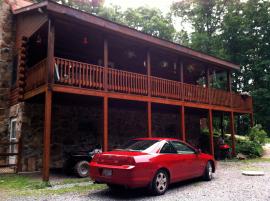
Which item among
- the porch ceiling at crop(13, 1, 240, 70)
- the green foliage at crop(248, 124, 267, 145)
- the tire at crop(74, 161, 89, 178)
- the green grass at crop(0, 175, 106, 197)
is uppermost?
the porch ceiling at crop(13, 1, 240, 70)

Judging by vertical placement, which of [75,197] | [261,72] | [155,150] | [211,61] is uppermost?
[261,72]

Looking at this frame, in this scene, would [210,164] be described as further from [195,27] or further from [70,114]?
[195,27]

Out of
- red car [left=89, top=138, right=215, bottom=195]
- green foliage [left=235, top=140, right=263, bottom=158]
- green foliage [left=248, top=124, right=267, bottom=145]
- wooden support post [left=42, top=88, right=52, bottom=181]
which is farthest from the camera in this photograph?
green foliage [left=248, top=124, right=267, bottom=145]

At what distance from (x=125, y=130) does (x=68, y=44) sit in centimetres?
565

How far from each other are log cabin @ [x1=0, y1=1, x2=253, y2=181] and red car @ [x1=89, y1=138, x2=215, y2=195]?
295 cm

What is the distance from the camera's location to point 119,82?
13.1 metres

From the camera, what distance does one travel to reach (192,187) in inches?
329

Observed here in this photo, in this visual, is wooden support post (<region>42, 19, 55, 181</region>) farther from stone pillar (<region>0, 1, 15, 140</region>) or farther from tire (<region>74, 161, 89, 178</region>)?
stone pillar (<region>0, 1, 15, 140</region>)

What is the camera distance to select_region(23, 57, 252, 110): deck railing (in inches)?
417

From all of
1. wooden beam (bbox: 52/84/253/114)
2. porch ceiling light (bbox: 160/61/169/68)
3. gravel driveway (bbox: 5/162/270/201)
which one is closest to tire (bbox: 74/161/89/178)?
wooden beam (bbox: 52/84/253/114)

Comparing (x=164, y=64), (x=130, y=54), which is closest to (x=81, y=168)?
(x=130, y=54)

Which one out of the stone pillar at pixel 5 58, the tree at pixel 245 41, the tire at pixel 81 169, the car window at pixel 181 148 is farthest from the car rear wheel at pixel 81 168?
the tree at pixel 245 41

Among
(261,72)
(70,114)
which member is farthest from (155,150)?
(261,72)

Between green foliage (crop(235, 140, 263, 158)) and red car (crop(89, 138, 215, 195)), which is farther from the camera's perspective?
green foliage (crop(235, 140, 263, 158))
